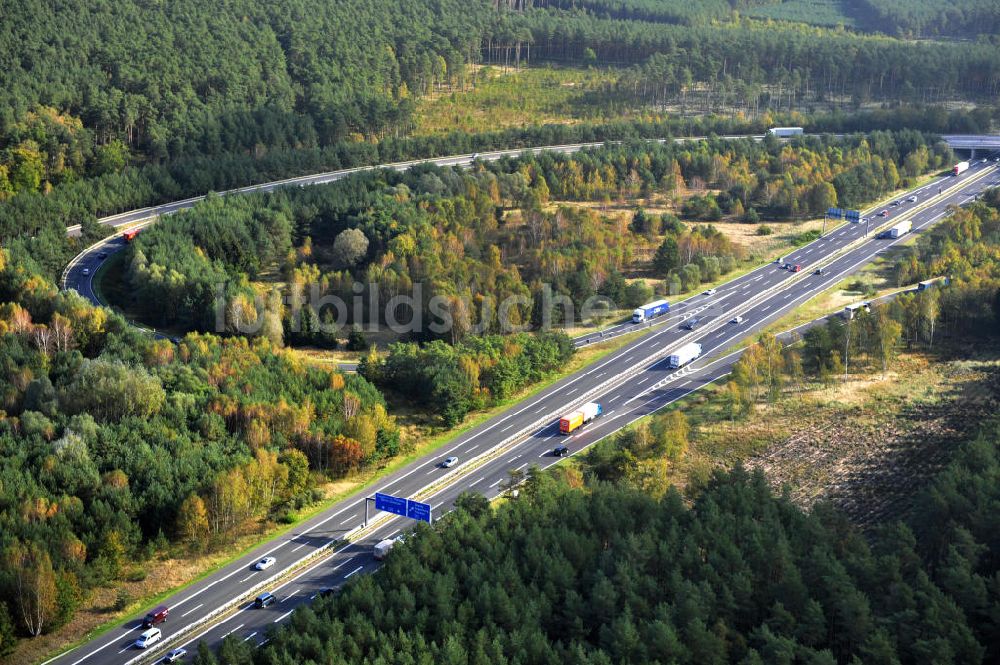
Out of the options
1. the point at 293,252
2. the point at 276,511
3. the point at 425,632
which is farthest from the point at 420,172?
the point at 425,632

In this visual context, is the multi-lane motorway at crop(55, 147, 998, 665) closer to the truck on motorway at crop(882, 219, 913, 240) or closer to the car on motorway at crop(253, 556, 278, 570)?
the car on motorway at crop(253, 556, 278, 570)

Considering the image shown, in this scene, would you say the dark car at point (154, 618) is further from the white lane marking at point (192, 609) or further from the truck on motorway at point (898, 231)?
the truck on motorway at point (898, 231)

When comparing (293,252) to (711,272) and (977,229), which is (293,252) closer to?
(711,272)

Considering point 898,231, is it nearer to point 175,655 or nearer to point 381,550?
point 381,550

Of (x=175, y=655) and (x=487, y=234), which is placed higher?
(x=487, y=234)

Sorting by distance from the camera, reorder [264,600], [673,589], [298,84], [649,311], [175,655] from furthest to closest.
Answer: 1. [298,84]
2. [649,311]
3. [264,600]
4. [175,655]
5. [673,589]

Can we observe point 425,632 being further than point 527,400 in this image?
No

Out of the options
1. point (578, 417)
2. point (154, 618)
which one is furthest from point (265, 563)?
point (578, 417)

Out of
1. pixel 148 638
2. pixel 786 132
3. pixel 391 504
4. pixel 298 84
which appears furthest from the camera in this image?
pixel 298 84
